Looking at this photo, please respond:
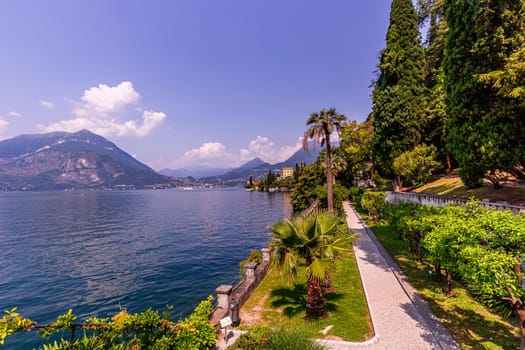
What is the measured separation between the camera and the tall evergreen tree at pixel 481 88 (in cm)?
1290

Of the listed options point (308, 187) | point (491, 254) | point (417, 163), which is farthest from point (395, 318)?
point (308, 187)

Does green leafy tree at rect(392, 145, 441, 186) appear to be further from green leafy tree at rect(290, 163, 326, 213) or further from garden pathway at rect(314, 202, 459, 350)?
green leafy tree at rect(290, 163, 326, 213)

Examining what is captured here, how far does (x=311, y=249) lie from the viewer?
7945 mm

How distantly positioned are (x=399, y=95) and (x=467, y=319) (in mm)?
26822

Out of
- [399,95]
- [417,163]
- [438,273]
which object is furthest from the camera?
[399,95]

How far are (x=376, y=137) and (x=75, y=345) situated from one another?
3241cm

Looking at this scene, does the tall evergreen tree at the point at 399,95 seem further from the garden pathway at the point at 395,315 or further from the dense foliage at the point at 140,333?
the dense foliage at the point at 140,333

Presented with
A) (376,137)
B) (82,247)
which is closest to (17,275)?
(82,247)

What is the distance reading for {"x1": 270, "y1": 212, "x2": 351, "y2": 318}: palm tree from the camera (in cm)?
773

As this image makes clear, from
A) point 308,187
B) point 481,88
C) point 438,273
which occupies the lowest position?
point 438,273

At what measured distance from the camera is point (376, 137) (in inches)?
1193

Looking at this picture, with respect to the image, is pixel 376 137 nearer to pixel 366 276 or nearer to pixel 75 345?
pixel 366 276

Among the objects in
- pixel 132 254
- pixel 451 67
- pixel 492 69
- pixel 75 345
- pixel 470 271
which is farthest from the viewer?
pixel 132 254

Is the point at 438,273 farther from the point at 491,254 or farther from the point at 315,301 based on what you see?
the point at 491,254
